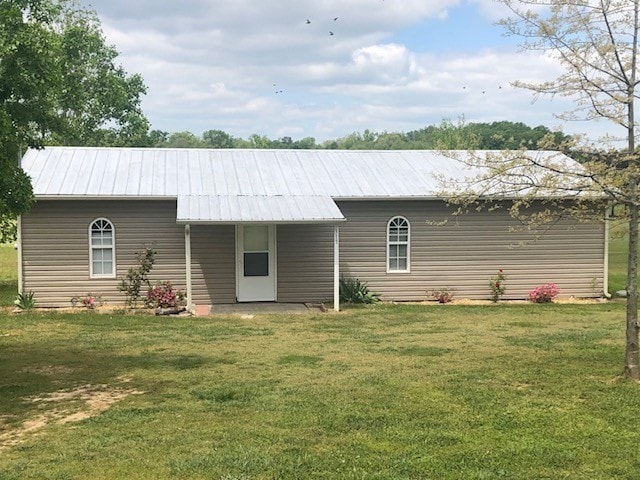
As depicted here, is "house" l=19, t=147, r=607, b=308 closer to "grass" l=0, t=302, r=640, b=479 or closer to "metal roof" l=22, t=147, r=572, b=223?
"metal roof" l=22, t=147, r=572, b=223

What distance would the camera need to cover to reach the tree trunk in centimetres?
818

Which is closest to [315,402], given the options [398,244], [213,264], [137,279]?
[137,279]

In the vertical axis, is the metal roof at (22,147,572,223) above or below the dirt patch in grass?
above

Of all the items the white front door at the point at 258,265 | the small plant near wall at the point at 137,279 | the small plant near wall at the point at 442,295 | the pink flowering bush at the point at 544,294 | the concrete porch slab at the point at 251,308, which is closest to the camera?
the concrete porch slab at the point at 251,308

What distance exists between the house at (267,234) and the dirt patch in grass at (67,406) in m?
6.79

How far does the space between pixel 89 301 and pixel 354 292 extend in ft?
21.0

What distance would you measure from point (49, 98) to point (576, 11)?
6.70 m

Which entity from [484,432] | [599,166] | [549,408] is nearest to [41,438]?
[484,432]

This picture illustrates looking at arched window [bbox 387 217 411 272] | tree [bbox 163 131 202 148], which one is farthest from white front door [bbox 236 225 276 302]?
tree [bbox 163 131 202 148]

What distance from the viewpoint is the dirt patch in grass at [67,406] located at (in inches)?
260

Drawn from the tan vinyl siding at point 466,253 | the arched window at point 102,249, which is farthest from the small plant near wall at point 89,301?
the tan vinyl siding at point 466,253

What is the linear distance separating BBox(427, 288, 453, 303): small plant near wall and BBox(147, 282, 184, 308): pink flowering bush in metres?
6.46

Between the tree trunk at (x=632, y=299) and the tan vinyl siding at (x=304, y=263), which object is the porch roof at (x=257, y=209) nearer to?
the tan vinyl siding at (x=304, y=263)

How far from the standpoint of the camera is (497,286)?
57.8 feet
